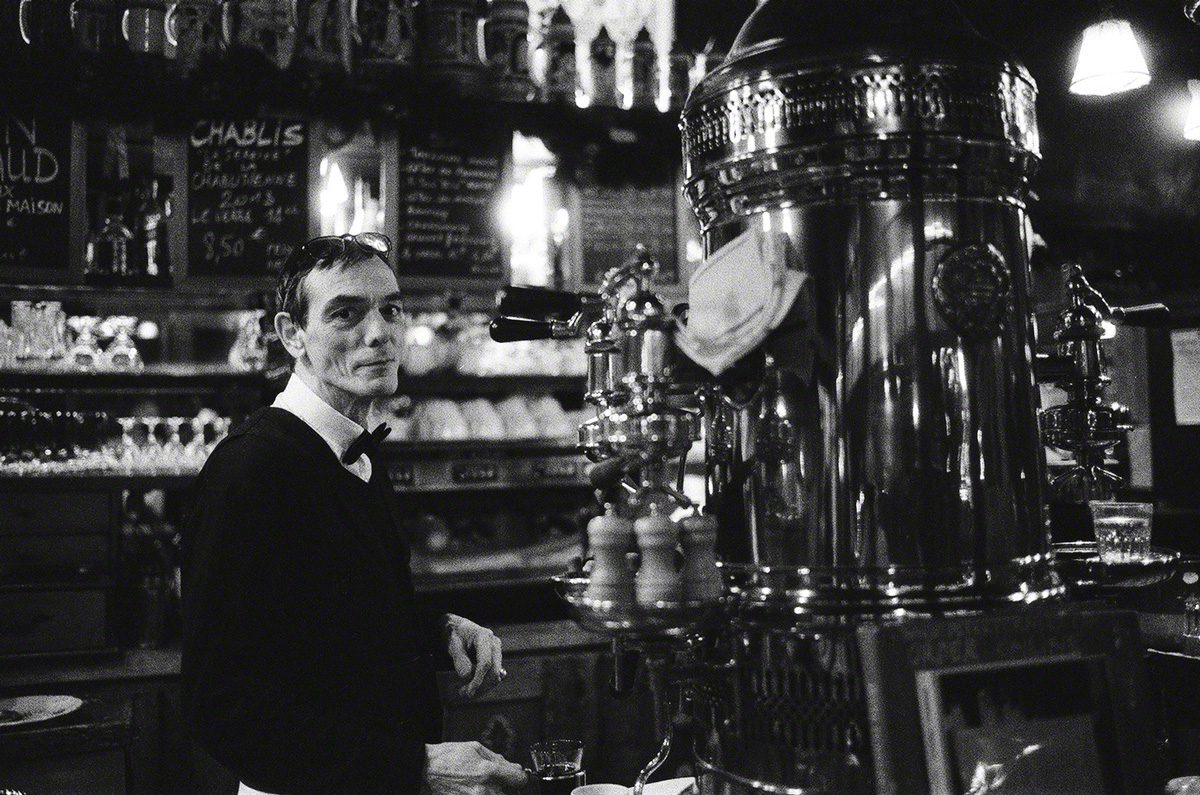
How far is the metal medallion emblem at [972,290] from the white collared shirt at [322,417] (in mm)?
1076

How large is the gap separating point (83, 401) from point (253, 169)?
120cm

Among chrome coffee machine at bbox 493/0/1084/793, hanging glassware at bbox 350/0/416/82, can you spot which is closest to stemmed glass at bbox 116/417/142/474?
hanging glassware at bbox 350/0/416/82

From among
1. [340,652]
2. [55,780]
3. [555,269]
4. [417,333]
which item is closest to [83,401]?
[417,333]

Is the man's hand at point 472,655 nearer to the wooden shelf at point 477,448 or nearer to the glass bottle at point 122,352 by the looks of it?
the wooden shelf at point 477,448

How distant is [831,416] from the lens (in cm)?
100

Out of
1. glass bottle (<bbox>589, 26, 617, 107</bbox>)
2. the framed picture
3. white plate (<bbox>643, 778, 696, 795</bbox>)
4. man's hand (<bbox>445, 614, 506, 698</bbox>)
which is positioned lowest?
white plate (<bbox>643, 778, 696, 795</bbox>)

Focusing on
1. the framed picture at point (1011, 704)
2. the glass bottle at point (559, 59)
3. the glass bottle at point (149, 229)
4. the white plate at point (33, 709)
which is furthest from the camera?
the glass bottle at point (559, 59)

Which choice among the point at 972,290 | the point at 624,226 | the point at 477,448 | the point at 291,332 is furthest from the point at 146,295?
the point at 972,290

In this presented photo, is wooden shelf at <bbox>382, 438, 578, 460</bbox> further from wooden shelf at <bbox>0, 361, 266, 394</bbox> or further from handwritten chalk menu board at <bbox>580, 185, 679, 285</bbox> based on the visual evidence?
handwritten chalk menu board at <bbox>580, 185, 679, 285</bbox>

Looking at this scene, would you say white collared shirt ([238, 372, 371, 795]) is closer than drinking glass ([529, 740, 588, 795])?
No

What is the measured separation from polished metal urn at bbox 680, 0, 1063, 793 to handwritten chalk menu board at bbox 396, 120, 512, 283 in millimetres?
3485

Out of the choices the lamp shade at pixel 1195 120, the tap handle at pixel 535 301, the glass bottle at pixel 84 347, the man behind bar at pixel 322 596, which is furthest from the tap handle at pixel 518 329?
the lamp shade at pixel 1195 120

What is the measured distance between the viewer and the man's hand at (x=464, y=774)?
4.60 feet

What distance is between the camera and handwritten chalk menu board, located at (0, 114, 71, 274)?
12.5 feet
